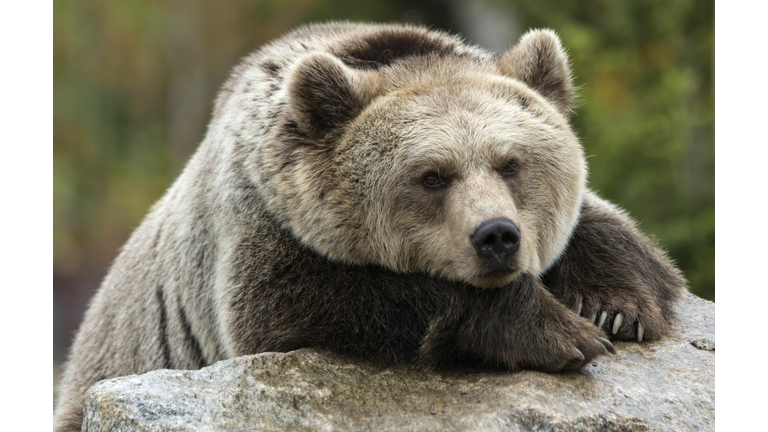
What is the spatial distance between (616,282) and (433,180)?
1555 mm

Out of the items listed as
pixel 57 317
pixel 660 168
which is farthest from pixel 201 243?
pixel 57 317

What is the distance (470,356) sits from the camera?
15.6 feet

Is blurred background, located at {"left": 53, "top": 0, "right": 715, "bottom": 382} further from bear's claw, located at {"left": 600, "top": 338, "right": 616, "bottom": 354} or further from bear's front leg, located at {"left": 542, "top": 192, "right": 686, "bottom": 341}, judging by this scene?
bear's claw, located at {"left": 600, "top": 338, "right": 616, "bottom": 354}

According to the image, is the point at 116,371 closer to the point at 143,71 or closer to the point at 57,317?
the point at 57,317

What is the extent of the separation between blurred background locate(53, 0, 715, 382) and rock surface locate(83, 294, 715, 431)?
213 inches

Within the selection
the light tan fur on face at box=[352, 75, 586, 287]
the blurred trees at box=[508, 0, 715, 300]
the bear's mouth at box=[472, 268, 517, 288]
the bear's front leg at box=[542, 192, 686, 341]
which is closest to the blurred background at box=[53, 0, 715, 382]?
the blurred trees at box=[508, 0, 715, 300]

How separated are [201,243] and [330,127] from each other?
58.6 inches

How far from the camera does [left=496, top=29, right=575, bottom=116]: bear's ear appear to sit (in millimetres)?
5586

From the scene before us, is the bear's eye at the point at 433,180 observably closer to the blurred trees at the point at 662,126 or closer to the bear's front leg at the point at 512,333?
the bear's front leg at the point at 512,333

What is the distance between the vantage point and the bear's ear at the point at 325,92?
500cm

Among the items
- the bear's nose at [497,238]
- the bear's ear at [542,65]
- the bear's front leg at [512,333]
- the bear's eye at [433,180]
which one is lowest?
the bear's front leg at [512,333]

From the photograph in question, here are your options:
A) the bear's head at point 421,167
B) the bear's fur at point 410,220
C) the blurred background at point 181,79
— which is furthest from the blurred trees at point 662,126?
the bear's head at point 421,167

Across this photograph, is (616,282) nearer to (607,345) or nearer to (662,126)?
(607,345)

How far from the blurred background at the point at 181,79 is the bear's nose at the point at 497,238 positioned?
563cm
